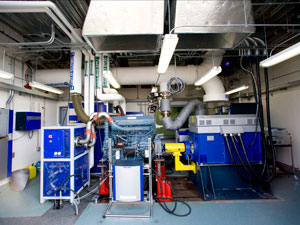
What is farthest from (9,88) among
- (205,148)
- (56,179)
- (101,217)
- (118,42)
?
(205,148)

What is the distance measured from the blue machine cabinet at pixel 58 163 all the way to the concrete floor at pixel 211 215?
0.33 m

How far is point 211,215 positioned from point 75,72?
405 cm

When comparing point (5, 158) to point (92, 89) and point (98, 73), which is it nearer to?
point (92, 89)

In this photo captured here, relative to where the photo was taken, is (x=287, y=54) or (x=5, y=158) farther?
(x=5, y=158)

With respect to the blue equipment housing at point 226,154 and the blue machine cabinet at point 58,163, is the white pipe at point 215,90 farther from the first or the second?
the blue machine cabinet at point 58,163

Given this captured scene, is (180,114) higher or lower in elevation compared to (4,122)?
higher

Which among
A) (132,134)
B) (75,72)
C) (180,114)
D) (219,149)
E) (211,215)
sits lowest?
(211,215)

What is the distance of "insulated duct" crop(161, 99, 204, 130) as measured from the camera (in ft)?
13.7

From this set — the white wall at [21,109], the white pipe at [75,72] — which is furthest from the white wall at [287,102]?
the white wall at [21,109]

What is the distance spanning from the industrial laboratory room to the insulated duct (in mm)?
32

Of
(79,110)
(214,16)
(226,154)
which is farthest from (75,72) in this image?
Result: (226,154)

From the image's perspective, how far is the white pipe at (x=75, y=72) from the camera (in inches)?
140

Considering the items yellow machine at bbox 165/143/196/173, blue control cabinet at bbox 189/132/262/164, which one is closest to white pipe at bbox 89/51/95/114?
yellow machine at bbox 165/143/196/173

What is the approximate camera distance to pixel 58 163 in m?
3.01
